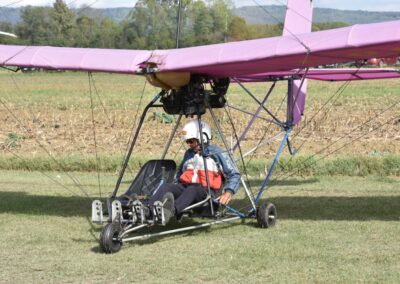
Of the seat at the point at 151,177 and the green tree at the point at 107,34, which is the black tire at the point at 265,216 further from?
the green tree at the point at 107,34

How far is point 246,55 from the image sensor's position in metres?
8.30

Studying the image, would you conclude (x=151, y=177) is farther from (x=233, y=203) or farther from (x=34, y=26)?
(x=34, y=26)

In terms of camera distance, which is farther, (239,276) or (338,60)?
(338,60)

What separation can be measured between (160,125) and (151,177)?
13022 millimetres

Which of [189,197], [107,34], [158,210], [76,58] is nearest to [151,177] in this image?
[189,197]

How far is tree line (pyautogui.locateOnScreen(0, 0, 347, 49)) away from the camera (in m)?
12.6

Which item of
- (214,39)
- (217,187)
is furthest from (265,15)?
(214,39)

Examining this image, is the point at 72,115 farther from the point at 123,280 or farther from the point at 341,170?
the point at 123,280

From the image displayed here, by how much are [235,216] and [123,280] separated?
305 cm

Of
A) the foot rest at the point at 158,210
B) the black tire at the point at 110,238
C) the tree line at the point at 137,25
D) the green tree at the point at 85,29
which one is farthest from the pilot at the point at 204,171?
the green tree at the point at 85,29

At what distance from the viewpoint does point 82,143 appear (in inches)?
786

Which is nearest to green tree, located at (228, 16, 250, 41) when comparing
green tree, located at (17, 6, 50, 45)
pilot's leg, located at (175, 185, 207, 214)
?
green tree, located at (17, 6, 50, 45)

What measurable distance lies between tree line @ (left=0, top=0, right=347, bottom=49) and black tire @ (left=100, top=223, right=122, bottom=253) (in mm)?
4716

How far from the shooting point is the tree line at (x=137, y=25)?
12.6 meters
